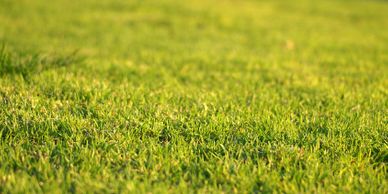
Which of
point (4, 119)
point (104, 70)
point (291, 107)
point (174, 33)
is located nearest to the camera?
point (4, 119)

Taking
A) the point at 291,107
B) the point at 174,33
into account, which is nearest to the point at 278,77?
the point at 291,107

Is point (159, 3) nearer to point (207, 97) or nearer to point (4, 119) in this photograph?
point (207, 97)

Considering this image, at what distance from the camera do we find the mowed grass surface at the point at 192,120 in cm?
229

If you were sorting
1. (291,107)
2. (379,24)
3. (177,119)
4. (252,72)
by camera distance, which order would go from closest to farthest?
1. (177,119)
2. (291,107)
3. (252,72)
4. (379,24)

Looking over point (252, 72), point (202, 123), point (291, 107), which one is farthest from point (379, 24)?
point (202, 123)

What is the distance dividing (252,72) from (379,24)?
9030 millimetres

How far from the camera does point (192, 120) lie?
3018mm

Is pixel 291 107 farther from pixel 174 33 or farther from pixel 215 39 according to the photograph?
pixel 174 33

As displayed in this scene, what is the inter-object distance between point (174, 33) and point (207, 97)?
5.51 meters

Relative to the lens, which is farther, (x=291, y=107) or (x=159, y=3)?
(x=159, y=3)

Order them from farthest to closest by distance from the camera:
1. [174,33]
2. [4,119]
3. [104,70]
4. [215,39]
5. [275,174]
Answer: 1. [174,33]
2. [215,39]
3. [104,70]
4. [4,119]
5. [275,174]

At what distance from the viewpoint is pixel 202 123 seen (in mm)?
3012

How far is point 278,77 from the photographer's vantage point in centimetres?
497

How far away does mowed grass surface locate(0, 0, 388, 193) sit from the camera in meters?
2.29
